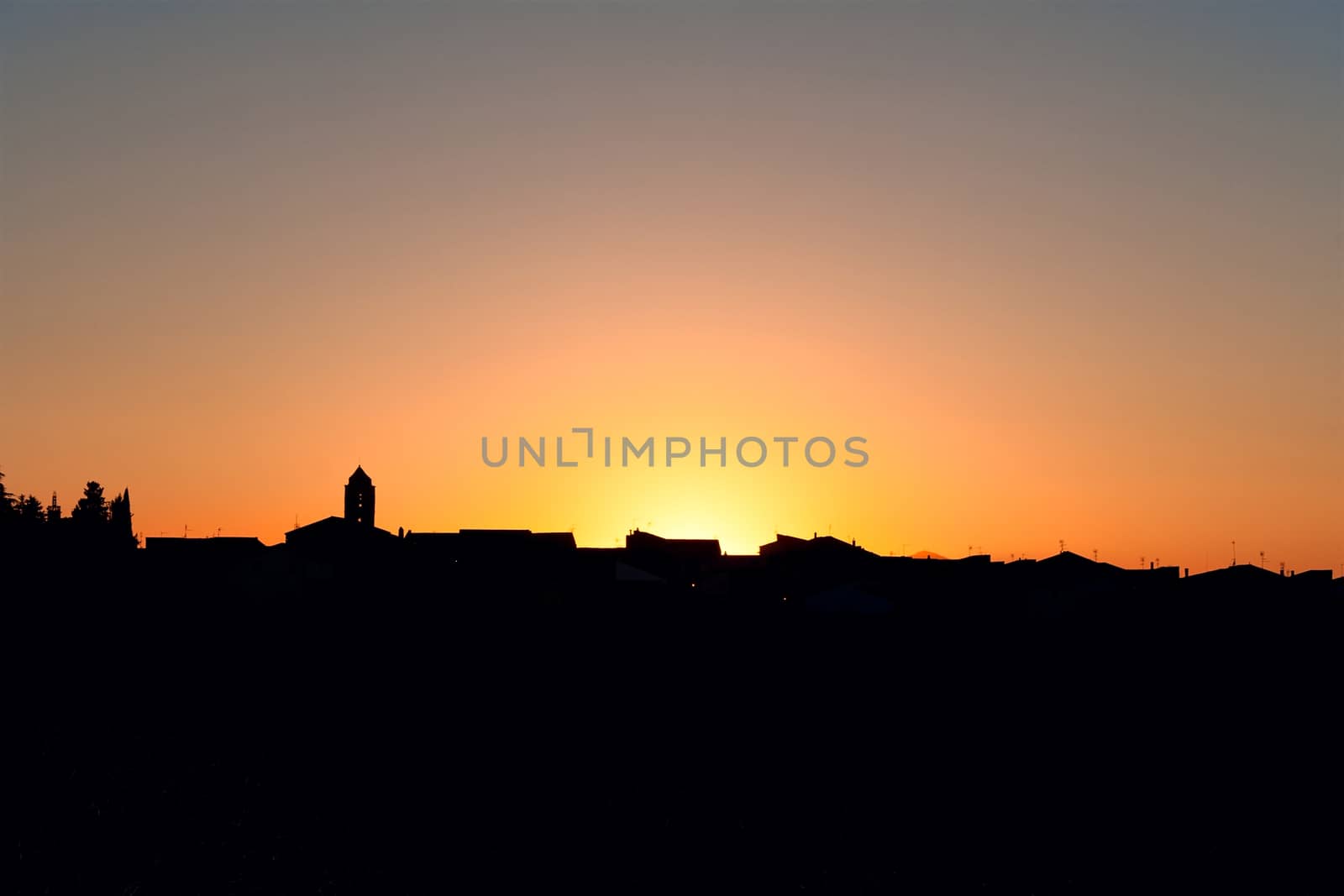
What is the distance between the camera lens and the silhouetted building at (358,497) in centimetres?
9269

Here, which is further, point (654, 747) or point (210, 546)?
point (210, 546)

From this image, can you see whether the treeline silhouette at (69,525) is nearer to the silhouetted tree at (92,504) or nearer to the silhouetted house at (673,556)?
the silhouetted tree at (92,504)

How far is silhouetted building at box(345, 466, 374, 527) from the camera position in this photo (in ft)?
304

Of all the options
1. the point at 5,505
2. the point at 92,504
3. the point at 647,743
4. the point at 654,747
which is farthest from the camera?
the point at 92,504

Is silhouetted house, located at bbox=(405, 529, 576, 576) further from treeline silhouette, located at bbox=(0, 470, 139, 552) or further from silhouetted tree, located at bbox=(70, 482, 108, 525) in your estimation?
silhouetted tree, located at bbox=(70, 482, 108, 525)

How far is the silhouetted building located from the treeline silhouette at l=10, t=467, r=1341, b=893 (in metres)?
49.4

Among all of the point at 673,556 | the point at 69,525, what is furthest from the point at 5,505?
the point at 673,556

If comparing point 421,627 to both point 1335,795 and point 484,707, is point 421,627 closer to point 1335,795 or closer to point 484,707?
point 484,707

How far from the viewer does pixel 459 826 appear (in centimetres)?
1908

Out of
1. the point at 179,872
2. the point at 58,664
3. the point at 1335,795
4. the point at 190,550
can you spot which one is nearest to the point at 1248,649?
the point at 1335,795

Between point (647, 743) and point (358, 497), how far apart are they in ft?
235

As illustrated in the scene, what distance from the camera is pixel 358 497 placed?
304ft

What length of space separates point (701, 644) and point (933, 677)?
581 cm

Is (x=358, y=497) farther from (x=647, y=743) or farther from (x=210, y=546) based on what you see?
(x=647, y=743)
